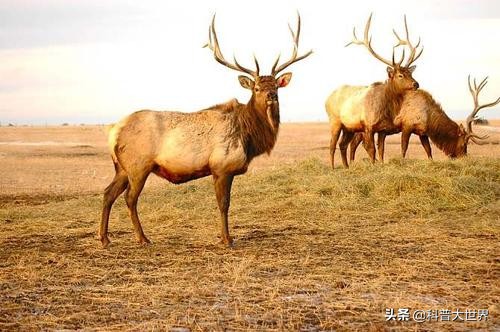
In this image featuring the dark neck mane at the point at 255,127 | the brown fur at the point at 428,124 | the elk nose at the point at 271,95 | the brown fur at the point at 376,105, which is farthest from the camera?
the brown fur at the point at 428,124

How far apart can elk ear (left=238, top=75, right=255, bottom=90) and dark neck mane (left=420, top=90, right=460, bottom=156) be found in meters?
8.91

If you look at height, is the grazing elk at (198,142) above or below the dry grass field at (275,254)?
above

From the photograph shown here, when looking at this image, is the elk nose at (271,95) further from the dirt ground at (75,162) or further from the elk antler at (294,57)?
the dirt ground at (75,162)

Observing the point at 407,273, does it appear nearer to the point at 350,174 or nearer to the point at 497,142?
the point at 350,174

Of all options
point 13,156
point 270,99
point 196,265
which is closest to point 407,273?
point 196,265

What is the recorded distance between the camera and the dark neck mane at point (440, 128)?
16.8 m

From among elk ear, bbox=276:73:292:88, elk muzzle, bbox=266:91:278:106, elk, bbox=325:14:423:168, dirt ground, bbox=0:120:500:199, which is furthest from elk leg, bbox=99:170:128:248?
elk, bbox=325:14:423:168

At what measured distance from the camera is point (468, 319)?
17.1ft

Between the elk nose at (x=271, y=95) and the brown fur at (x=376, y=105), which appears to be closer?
the elk nose at (x=271, y=95)

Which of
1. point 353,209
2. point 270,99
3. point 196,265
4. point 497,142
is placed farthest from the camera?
point 497,142

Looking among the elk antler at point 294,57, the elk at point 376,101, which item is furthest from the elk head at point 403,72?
the elk antler at point 294,57

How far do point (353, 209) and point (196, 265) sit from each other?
4.31 metres

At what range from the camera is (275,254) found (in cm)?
788

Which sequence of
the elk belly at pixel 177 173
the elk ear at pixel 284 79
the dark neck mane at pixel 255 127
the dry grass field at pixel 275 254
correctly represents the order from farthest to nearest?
1. the elk ear at pixel 284 79
2. the dark neck mane at pixel 255 127
3. the elk belly at pixel 177 173
4. the dry grass field at pixel 275 254
